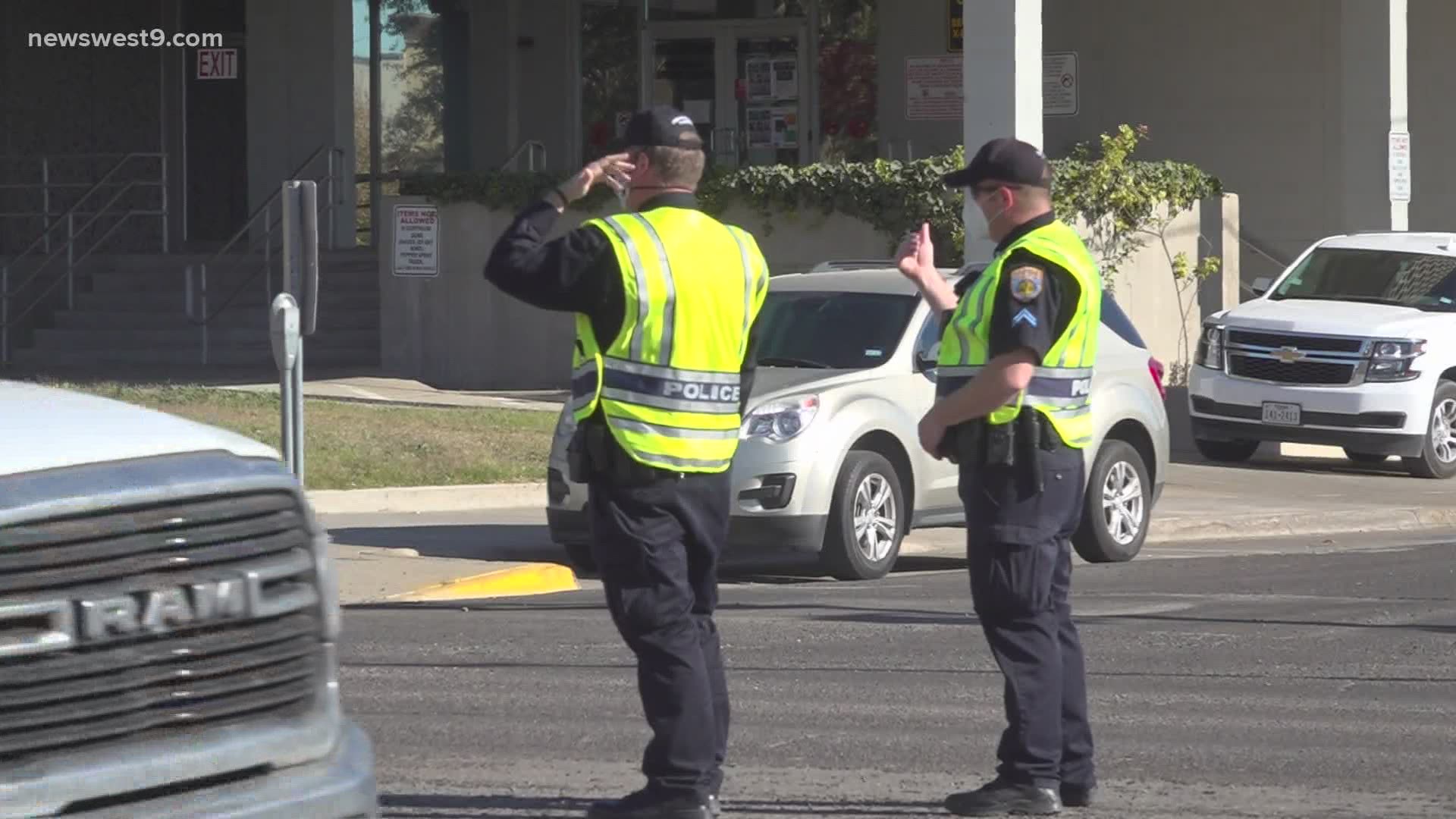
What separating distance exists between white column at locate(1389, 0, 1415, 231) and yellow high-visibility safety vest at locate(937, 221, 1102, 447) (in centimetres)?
1753

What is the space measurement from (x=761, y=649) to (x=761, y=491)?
7.71 feet

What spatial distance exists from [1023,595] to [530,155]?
20.3 metres

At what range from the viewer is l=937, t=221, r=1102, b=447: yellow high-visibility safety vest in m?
6.27

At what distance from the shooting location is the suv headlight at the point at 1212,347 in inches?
730

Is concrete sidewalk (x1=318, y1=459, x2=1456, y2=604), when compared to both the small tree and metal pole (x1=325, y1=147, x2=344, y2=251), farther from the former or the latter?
metal pole (x1=325, y1=147, x2=344, y2=251)

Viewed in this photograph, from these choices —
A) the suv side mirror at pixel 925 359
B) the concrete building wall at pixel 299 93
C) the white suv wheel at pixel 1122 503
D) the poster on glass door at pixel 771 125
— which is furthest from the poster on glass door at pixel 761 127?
the suv side mirror at pixel 925 359

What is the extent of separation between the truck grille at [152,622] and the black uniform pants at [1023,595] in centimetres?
238

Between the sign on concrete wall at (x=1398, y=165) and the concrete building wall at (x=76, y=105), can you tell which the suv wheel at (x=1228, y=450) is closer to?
the sign on concrete wall at (x=1398, y=165)

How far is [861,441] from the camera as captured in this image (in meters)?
12.1

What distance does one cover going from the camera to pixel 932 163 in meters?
20.4

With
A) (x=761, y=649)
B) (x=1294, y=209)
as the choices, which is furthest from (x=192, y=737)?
(x=1294, y=209)

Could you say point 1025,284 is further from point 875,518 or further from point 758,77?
point 758,77

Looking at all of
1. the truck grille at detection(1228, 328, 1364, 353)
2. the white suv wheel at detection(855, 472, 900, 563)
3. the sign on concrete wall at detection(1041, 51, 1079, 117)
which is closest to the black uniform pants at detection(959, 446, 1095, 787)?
the white suv wheel at detection(855, 472, 900, 563)

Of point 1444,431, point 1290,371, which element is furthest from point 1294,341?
point 1444,431
